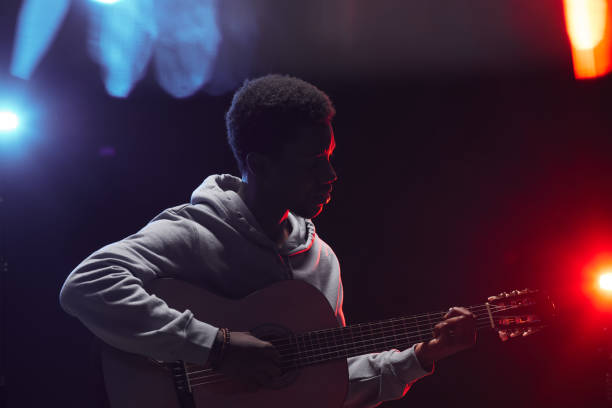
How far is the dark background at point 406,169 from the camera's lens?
282 cm

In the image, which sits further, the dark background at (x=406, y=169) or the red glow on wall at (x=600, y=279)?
the dark background at (x=406, y=169)

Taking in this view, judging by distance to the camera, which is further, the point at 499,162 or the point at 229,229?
the point at 499,162

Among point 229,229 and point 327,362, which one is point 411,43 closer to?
point 229,229

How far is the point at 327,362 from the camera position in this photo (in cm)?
166

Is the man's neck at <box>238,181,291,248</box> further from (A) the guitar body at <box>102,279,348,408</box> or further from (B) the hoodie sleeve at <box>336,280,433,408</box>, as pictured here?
(B) the hoodie sleeve at <box>336,280,433,408</box>

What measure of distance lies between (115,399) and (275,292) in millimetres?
599

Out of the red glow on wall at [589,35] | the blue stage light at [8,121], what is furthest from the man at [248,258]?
the red glow on wall at [589,35]

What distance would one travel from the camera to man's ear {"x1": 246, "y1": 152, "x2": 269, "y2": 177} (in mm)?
1841

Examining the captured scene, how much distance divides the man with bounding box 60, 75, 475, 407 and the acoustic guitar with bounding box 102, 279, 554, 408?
6 cm

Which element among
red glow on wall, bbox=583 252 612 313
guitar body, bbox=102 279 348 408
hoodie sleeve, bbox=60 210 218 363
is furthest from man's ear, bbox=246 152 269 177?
red glow on wall, bbox=583 252 612 313

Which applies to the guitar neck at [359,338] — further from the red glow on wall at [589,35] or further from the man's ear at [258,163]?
the red glow on wall at [589,35]

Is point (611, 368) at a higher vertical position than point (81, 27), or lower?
lower

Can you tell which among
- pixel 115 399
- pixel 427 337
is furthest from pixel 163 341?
pixel 427 337

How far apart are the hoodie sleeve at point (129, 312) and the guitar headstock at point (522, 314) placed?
1.05m
